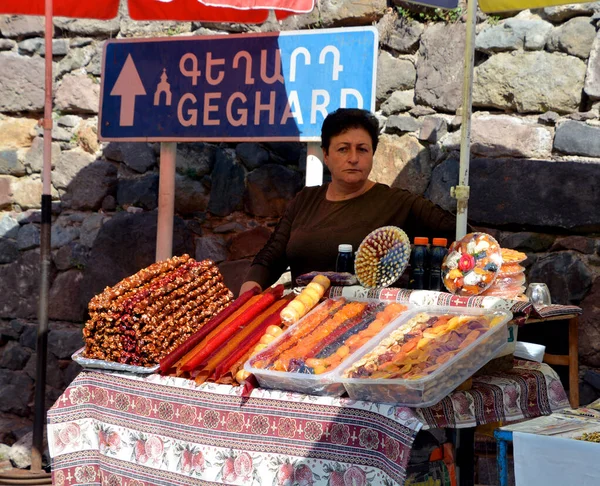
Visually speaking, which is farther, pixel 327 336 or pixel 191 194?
pixel 191 194

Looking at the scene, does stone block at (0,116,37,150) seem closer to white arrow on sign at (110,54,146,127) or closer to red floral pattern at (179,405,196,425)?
white arrow on sign at (110,54,146,127)

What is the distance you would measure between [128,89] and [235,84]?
0.63 m

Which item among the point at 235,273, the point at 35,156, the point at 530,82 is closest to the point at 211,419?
the point at 235,273

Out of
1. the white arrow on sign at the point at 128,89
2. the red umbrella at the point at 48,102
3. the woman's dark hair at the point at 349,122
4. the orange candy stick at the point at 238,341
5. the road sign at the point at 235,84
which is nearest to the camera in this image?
the orange candy stick at the point at 238,341

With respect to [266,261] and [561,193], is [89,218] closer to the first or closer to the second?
[266,261]

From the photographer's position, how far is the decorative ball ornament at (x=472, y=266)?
3.11 metres

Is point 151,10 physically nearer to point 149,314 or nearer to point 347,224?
point 347,224

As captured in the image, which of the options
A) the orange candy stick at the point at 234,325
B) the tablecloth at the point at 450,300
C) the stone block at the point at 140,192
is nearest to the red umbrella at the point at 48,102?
the stone block at the point at 140,192

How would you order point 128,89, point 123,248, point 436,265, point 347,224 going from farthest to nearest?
1. point 123,248
2. point 128,89
3. point 347,224
4. point 436,265

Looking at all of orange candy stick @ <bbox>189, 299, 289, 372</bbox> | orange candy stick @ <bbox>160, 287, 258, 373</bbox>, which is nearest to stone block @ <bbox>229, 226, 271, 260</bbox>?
orange candy stick @ <bbox>160, 287, 258, 373</bbox>

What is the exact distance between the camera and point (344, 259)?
347 cm

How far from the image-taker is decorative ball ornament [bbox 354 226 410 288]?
10.7ft

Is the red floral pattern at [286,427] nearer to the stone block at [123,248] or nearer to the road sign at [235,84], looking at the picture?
the road sign at [235,84]

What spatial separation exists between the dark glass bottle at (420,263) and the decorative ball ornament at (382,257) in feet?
0.15
